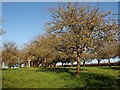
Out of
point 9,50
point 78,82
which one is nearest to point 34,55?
point 9,50

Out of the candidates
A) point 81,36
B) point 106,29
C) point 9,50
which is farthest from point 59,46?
point 9,50

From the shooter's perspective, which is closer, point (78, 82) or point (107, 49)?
point (78, 82)

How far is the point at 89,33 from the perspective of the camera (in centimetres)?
3525

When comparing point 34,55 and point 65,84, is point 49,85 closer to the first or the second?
point 65,84

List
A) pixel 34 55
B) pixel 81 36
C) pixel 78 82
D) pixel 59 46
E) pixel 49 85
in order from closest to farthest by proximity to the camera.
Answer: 1. pixel 49 85
2. pixel 78 82
3. pixel 81 36
4. pixel 59 46
5. pixel 34 55

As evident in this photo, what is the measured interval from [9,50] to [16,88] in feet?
211

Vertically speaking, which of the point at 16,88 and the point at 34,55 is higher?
the point at 34,55

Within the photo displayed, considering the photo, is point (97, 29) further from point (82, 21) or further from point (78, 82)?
point (78, 82)

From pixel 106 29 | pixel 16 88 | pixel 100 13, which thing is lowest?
pixel 16 88

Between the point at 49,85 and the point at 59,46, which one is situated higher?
the point at 59,46

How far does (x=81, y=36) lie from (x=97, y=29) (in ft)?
9.91

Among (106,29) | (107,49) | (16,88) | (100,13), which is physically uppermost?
(100,13)

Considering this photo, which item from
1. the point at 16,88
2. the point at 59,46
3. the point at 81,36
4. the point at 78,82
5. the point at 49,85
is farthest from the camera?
the point at 59,46

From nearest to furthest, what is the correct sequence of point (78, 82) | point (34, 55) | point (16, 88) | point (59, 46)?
1. point (16, 88)
2. point (78, 82)
3. point (59, 46)
4. point (34, 55)
